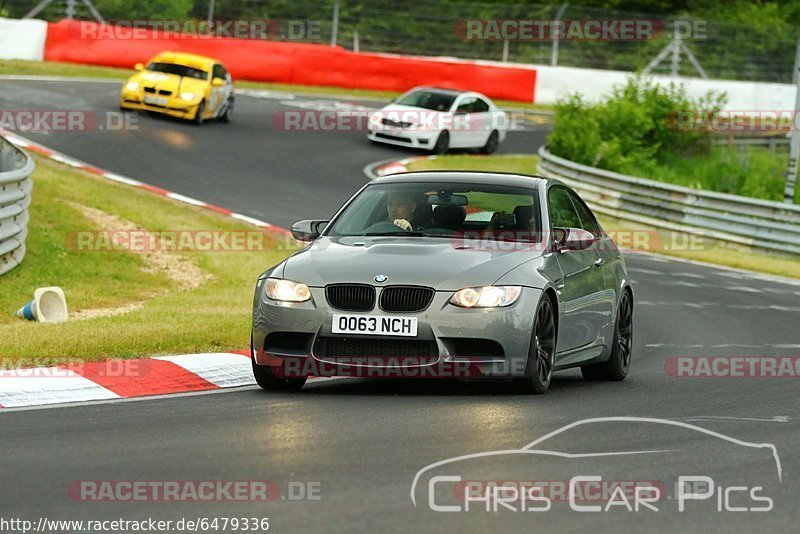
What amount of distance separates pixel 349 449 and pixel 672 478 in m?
1.55

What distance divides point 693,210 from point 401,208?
648 inches

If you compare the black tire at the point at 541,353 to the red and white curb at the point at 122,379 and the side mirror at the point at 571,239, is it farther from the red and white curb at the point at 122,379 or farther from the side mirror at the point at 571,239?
the red and white curb at the point at 122,379

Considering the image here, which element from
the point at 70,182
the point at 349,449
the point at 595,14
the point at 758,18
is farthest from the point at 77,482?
the point at 758,18

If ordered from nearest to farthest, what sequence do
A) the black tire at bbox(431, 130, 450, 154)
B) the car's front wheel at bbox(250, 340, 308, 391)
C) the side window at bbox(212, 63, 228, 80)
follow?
the car's front wheel at bbox(250, 340, 308, 391)
the black tire at bbox(431, 130, 450, 154)
the side window at bbox(212, 63, 228, 80)

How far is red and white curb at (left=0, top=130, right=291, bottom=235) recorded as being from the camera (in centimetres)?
2245

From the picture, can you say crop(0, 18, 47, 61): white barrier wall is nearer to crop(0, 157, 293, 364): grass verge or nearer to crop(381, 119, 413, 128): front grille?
crop(381, 119, 413, 128): front grille

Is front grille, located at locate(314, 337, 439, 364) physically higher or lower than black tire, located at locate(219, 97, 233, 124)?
higher

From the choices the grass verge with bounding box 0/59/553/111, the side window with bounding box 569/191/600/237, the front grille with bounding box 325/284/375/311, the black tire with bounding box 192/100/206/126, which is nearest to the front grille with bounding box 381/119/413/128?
the black tire with bounding box 192/100/206/126

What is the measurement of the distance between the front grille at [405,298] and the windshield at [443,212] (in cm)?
104

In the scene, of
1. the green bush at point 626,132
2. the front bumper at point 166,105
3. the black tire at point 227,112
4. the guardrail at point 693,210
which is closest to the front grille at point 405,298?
the guardrail at point 693,210

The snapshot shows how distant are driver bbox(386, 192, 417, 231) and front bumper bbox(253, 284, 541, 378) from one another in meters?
1.27

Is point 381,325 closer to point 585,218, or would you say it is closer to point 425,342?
point 425,342

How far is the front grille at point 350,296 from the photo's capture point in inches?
360

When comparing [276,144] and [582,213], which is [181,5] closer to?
[276,144]
